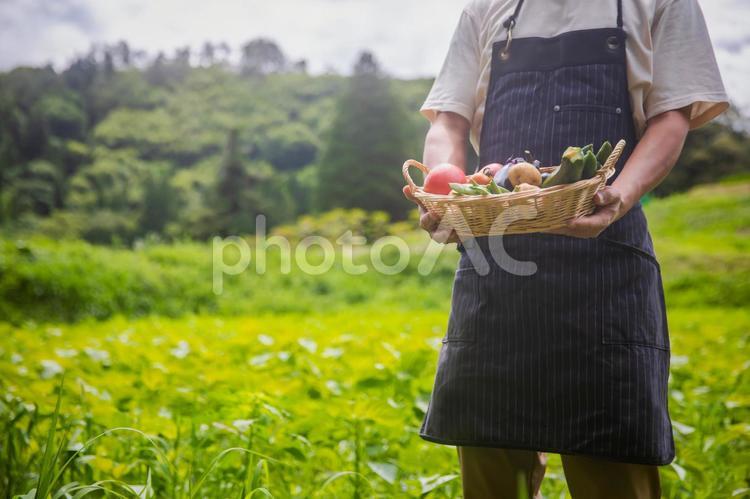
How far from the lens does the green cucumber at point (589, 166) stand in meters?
1.01

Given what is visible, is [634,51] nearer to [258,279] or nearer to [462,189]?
[462,189]

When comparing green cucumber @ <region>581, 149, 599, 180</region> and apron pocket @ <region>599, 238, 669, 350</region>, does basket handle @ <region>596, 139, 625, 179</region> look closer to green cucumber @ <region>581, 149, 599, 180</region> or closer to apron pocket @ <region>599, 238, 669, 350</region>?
green cucumber @ <region>581, 149, 599, 180</region>

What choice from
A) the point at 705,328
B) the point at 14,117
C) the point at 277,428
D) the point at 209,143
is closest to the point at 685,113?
the point at 277,428

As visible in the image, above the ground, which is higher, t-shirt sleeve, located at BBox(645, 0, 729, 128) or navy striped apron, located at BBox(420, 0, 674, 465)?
t-shirt sleeve, located at BBox(645, 0, 729, 128)

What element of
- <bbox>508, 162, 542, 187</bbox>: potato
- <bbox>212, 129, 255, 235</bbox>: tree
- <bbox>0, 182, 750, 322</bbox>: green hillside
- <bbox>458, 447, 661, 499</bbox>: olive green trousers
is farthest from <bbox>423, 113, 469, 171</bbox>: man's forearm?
<bbox>212, 129, 255, 235</bbox>: tree

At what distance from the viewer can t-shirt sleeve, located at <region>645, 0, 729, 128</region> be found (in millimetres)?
1161

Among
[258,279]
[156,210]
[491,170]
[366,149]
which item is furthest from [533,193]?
[156,210]

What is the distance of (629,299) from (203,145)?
121 ft

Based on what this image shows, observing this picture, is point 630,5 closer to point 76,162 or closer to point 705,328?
point 705,328

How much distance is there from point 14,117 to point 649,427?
31337mm

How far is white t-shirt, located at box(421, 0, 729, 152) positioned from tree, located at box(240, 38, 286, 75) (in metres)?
47.0

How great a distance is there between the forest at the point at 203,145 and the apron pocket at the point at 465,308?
10.5 metres

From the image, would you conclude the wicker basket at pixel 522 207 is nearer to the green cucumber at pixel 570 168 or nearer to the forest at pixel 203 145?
the green cucumber at pixel 570 168

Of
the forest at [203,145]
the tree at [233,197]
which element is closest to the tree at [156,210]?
the forest at [203,145]
